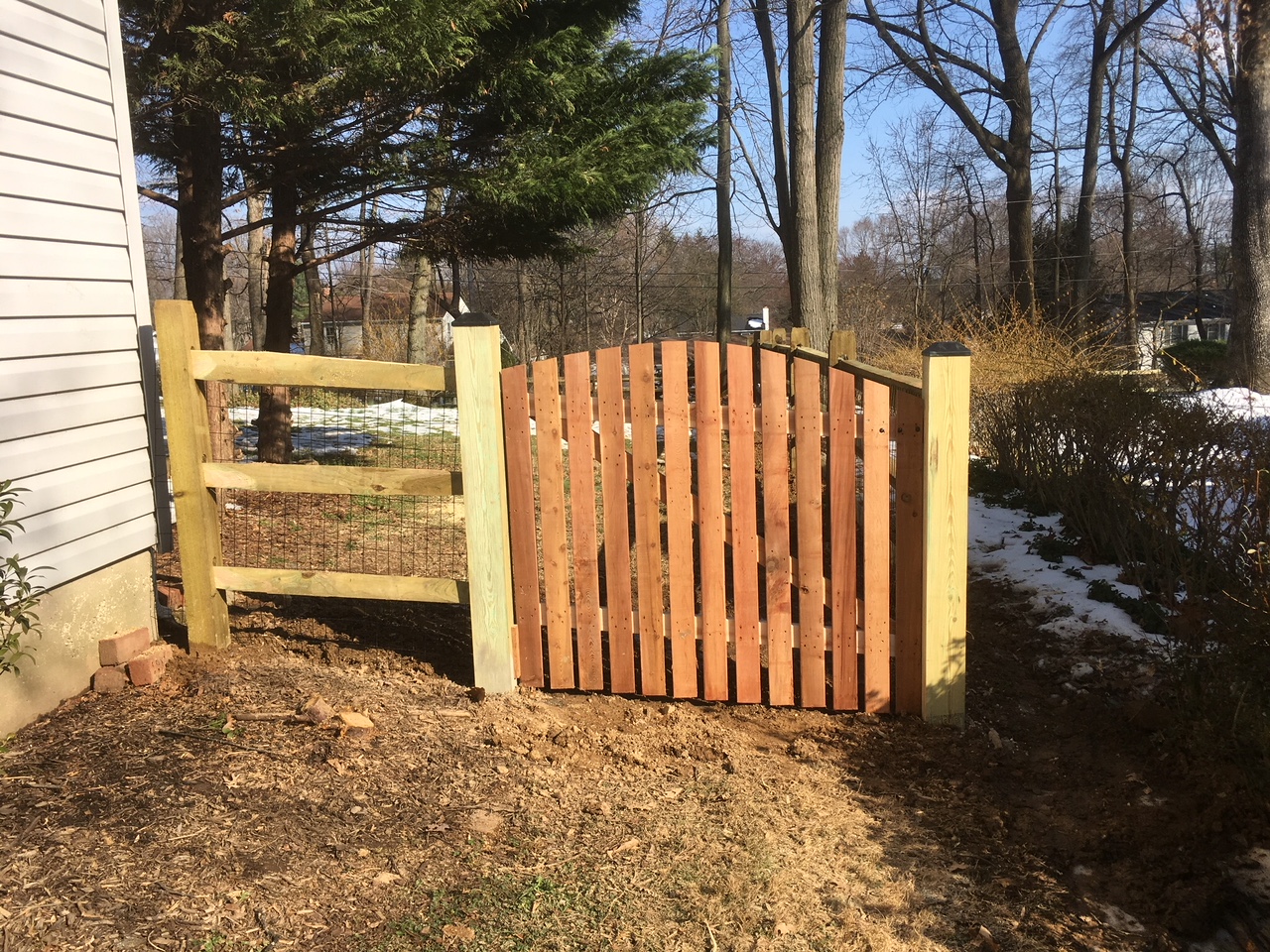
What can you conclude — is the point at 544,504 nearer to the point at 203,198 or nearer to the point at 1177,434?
the point at 1177,434

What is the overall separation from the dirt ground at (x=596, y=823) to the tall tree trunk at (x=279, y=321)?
561 centimetres

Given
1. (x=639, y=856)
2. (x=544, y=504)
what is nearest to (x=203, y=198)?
(x=544, y=504)

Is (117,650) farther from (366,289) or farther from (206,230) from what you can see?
(366,289)

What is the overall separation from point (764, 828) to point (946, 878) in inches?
22.5

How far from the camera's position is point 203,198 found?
8109 mm

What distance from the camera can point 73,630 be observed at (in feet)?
13.3

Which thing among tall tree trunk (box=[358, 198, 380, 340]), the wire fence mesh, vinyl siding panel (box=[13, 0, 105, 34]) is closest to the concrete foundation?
the wire fence mesh

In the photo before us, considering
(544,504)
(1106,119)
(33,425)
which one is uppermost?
(1106,119)

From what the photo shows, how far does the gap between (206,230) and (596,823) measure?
6.97 meters

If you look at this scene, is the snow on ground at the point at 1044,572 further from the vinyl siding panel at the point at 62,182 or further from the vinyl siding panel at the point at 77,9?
the vinyl siding panel at the point at 77,9

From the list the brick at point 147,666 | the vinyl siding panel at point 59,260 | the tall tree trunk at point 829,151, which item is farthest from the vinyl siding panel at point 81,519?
the tall tree trunk at point 829,151

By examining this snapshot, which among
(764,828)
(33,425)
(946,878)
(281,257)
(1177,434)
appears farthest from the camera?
(281,257)

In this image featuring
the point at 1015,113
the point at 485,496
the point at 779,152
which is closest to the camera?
the point at 485,496

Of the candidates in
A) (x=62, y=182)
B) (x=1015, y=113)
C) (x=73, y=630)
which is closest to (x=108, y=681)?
(x=73, y=630)
